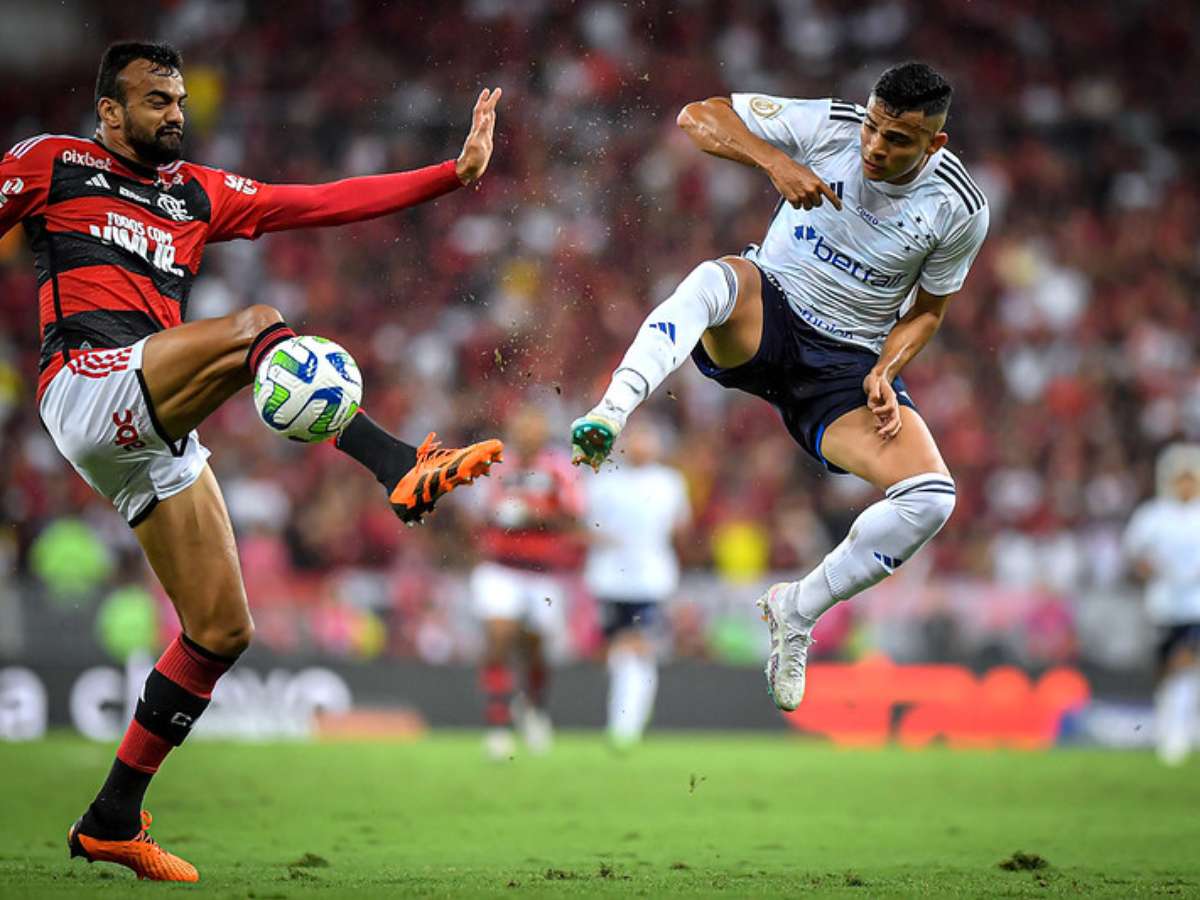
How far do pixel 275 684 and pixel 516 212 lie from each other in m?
6.75

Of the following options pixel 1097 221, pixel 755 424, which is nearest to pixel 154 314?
pixel 755 424

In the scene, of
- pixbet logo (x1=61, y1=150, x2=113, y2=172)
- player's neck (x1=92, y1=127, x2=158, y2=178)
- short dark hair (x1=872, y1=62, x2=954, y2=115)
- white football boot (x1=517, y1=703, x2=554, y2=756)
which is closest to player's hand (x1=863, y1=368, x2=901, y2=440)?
short dark hair (x1=872, y1=62, x2=954, y2=115)

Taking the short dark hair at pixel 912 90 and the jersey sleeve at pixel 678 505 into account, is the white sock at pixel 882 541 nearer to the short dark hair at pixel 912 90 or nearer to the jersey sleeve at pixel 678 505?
the short dark hair at pixel 912 90

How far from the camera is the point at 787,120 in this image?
284 inches

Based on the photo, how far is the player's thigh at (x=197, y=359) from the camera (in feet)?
19.6

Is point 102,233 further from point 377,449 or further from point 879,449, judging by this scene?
point 879,449

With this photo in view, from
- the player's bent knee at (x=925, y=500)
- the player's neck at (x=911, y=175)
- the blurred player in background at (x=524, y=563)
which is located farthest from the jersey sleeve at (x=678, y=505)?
the player's neck at (x=911, y=175)

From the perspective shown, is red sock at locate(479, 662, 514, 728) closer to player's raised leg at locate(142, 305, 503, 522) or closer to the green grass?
the green grass

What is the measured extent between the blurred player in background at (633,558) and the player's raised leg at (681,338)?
7159 mm

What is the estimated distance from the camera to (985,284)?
20.0 metres

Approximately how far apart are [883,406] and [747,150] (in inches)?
49.6

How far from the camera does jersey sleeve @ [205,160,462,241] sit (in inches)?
265

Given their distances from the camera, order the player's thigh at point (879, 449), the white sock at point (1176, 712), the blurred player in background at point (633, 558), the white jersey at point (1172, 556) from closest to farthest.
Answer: the player's thigh at point (879, 449)
the white jersey at point (1172, 556)
the white sock at point (1176, 712)
the blurred player in background at point (633, 558)

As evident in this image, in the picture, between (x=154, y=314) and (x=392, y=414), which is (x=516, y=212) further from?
(x=154, y=314)
